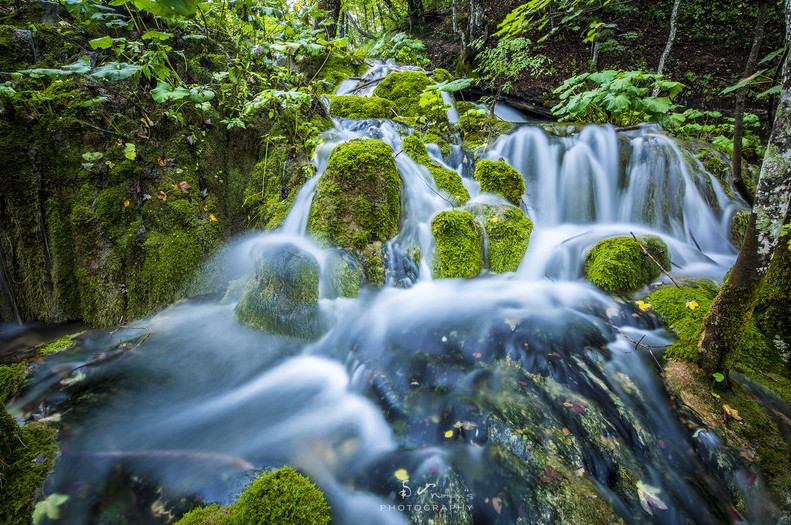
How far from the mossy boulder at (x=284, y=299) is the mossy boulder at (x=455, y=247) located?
1.71 meters

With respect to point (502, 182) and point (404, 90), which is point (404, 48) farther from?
point (502, 182)

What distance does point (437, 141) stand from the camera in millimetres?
6367

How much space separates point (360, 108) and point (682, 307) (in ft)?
21.1

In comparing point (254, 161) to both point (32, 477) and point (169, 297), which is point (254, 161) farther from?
point (32, 477)

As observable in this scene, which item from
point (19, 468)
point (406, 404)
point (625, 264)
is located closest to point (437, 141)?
point (625, 264)

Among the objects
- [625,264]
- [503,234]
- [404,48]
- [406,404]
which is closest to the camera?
[406,404]

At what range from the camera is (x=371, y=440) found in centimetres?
242

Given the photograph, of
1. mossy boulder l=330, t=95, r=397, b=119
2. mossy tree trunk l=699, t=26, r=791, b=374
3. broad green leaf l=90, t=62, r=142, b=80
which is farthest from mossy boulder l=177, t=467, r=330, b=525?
mossy boulder l=330, t=95, r=397, b=119

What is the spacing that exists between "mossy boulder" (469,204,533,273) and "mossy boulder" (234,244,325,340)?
2.54m

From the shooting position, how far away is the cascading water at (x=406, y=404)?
6.24 ft

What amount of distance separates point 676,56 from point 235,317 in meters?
15.7

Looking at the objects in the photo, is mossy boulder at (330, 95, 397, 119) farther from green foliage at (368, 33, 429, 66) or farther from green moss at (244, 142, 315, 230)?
Result: green foliage at (368, 33, 429, 66)

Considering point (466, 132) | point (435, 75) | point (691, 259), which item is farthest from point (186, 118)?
point (691, 259)

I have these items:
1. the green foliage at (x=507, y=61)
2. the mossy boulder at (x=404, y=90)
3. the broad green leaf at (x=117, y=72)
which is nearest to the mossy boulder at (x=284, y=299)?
the broad green leaf at (x=117, y=72)
